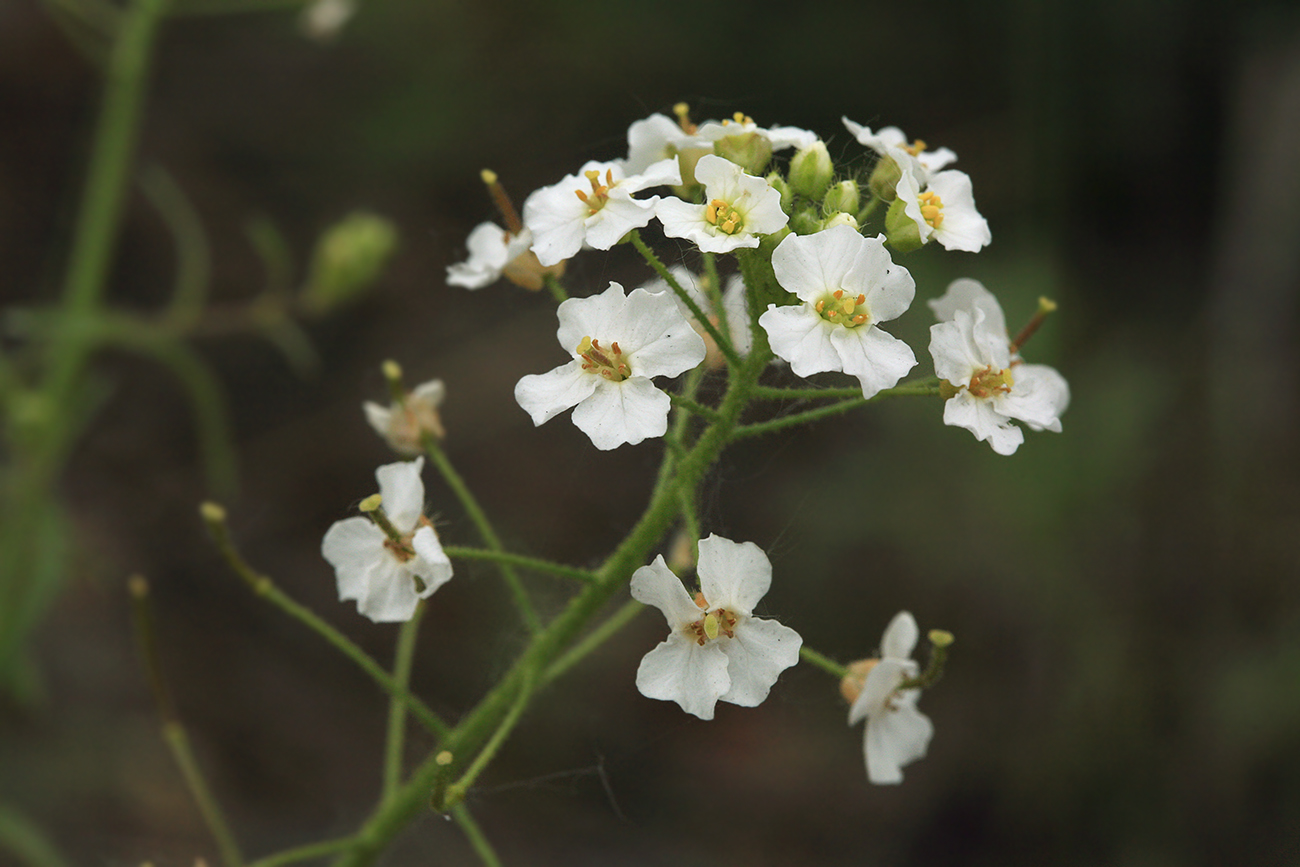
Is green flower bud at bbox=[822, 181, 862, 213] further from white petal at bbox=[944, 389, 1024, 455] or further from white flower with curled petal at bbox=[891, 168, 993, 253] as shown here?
white petal at bbox=[944, 389, 1024, 455]

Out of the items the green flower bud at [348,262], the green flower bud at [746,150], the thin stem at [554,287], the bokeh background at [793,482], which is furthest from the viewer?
the bokeh background at [793,482]

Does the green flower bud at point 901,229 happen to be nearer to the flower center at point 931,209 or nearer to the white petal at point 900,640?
the flower center at point 931,209

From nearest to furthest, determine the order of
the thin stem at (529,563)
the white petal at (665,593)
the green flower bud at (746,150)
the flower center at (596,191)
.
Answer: the white petal at (665,593) < the thin stem at (529,563) < the flower center at (596,191) < the green flower bud at (746,150)

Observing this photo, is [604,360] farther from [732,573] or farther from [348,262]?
[348,262]

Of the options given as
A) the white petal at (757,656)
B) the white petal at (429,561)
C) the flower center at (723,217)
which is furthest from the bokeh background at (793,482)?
the flower center at (723,217)

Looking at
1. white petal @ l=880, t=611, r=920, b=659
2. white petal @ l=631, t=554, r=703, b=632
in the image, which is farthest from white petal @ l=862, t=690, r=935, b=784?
white petal @ l=631, t=554, r=703, b=632

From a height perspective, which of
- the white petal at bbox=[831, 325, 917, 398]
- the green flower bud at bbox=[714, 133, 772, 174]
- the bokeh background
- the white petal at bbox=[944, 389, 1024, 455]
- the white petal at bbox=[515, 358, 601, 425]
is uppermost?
the green flower bud at bbox=[714, 133, 772, 174]
